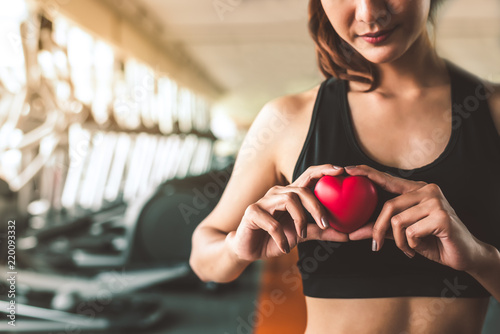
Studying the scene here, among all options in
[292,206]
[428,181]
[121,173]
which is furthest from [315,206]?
[121,173]

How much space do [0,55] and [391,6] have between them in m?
1.80

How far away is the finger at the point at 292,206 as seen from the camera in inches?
16.0

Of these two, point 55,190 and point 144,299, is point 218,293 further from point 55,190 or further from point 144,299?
A: point 55,190

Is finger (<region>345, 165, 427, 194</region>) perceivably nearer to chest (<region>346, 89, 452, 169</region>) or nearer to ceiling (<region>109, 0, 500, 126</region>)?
chest (<region>346, 89, 452, 169</region>)

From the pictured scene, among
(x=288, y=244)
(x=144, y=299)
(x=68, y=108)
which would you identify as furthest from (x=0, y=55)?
(x=288, y=244)

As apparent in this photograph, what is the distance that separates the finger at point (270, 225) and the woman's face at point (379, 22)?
0.20 meters

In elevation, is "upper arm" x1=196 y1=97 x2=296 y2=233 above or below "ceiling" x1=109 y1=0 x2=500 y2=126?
below

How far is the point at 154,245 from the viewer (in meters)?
1.87

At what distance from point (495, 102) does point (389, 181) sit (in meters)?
0.21

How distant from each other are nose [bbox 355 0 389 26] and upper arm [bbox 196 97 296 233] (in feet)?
0.51

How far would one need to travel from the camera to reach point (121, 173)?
3107 mm

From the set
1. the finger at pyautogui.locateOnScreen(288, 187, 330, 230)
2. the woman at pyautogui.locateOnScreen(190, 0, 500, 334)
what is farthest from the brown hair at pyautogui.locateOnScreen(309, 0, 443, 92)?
the finger at pyautogui.locateOnScreen(288, 187, 330, 230)

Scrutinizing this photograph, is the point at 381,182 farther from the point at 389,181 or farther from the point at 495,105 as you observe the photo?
the point at 495,105

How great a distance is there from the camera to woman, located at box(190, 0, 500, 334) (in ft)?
1.38
